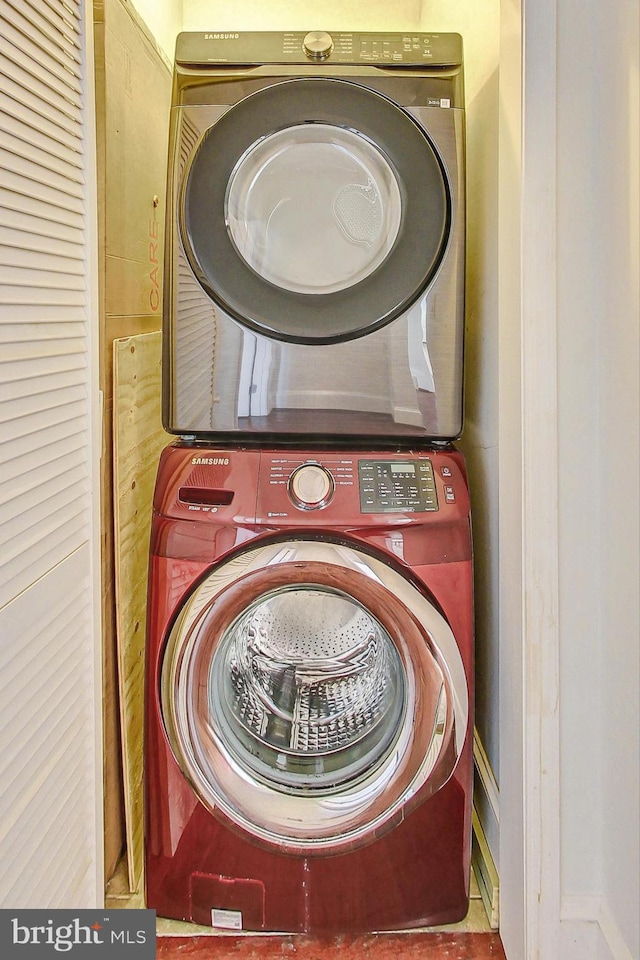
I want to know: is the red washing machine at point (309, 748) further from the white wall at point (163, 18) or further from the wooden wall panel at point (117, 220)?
the white wall at point (163, 18)

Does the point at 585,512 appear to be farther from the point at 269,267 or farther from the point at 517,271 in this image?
the point at 269,267

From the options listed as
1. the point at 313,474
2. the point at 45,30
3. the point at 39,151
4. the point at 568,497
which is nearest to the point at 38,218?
the point at 39,151

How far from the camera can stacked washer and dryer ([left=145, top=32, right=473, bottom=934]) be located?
145cm

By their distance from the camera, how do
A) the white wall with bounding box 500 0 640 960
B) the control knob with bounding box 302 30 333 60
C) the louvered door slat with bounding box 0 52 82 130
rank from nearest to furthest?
the louvered door slat with bounding box 0 52 82 130
the white wall with bounding box 500 0 640 960
the control knob with bounding box 302 30 333 60

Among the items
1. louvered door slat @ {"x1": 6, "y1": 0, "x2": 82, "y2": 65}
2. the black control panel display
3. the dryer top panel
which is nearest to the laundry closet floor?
the black control panel display

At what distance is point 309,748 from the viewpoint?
1579 millimetres

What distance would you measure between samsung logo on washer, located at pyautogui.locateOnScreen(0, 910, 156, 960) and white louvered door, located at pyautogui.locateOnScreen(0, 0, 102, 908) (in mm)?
28

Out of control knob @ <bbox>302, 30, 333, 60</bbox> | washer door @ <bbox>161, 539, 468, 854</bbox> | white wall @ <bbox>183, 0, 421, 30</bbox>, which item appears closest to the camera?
washer door @ <bbox>161, 539, 468, 854</bbox>

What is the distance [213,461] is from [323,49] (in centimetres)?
84

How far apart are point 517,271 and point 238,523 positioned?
2.16 ft

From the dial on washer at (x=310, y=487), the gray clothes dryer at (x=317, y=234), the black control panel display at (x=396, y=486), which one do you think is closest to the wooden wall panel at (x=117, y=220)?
the gray clothes dryer at (x=317, y=234)

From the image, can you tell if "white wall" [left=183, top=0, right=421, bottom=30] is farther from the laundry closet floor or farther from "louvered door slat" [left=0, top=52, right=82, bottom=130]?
the laundry closet floor

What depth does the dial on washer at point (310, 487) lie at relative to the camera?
4.75ft

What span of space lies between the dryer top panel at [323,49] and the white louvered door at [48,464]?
30cm
